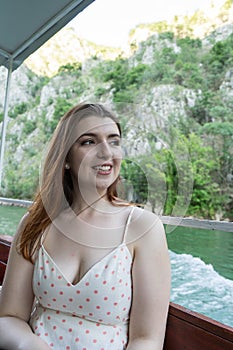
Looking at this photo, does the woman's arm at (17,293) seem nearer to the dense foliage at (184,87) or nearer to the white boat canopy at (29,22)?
the white boat canopy at (29,22)

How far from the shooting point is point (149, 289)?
0.95m

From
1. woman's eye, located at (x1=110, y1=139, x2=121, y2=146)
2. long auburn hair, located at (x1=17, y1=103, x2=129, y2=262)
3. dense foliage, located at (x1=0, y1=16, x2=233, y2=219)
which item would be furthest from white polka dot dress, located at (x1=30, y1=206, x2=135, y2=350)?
dense foliage, located at (x1=0, y1=16, x2=233, y2=219)

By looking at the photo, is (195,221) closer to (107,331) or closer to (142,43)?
(107,331)

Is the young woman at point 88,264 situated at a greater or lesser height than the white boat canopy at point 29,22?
lesser

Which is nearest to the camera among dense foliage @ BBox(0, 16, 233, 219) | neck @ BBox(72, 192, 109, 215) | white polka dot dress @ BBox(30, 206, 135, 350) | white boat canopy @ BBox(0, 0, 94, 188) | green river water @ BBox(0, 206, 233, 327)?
white polka dot dress @ BBox(30, 206, 135, 350)

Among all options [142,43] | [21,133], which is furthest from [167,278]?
[142,43]

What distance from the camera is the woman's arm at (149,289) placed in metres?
0.95

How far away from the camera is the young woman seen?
954 millimetres

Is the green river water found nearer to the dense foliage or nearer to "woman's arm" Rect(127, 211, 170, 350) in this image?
"woman's arm" Rect(127, 211, 170, 350)

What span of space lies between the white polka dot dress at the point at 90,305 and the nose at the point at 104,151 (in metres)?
0.23

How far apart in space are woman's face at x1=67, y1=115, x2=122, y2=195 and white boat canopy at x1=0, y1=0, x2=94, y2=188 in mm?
1320

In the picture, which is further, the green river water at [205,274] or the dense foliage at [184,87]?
the dense foliage at [184,87]

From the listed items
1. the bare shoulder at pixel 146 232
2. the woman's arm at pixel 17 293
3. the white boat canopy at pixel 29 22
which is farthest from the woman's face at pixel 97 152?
the white boat canopy at pixel 29 22

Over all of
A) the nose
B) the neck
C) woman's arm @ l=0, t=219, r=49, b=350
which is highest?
the nose
